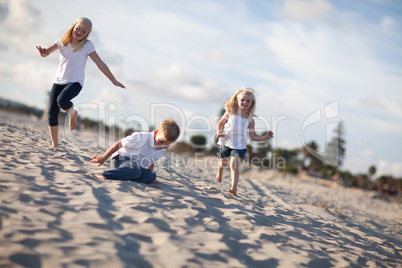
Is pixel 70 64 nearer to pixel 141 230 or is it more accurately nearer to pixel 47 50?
pixel 47 50

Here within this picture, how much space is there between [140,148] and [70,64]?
6.18ft

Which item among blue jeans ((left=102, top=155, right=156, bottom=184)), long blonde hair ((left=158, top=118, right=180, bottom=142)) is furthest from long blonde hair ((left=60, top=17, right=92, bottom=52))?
long blonde hair ((left=158, top=118, right=180, bottom=142))

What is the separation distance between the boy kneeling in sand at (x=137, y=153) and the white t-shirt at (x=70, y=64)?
4.98 feet

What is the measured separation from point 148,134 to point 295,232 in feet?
6.85

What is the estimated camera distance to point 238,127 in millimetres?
5074

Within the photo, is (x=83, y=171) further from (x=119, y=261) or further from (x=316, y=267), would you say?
(x=316, y=267)

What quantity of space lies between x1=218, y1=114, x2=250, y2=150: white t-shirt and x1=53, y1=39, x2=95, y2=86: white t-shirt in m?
2.43

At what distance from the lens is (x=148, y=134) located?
4105mm

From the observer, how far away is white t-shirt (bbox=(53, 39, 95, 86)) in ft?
16.0

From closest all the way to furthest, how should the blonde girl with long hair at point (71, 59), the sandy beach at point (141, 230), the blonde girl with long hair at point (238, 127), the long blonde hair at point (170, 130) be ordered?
the sandy beach at point (141, 230) → the long blonde hair at point (170, 130) → the blonde girl with long hair at point (71, 59) → the blonde girl with long hair at point (238, 127)

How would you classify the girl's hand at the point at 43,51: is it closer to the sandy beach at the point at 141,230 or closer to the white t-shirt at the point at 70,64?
the white t-shirt at the point at 70,64

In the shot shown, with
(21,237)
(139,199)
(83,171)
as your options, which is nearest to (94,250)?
(21,237)

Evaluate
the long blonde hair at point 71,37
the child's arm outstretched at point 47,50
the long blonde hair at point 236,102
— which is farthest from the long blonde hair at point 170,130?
the child's arm outstretched at point 47,50

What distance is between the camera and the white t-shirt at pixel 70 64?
4.89m
